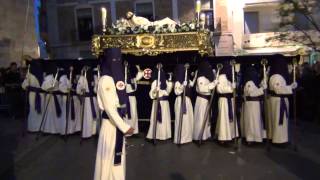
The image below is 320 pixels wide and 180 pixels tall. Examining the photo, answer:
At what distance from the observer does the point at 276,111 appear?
38.5ft

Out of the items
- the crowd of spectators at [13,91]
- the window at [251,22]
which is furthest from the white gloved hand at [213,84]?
the window at [251,22]

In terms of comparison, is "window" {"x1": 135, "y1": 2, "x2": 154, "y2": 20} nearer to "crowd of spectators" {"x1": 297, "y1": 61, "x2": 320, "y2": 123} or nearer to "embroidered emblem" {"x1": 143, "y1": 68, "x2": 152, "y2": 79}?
"crowd of spectators" {"x1": 297, "y1": 61, "x2": 320, "y2": 123}

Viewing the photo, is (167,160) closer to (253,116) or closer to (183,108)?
(183,108)

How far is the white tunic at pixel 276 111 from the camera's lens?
11.5m

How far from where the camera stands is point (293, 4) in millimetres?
17719

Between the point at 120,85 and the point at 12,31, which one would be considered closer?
the point at 120,85

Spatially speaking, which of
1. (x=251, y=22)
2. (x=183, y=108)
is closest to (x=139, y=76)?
(x=183, y=108)

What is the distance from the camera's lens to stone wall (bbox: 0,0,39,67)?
26359 millimetres

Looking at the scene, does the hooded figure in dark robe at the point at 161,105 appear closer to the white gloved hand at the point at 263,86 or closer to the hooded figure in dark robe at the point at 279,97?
the white gloved hand at the point at 263,86

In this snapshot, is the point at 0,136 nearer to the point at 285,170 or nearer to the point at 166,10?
the point at 285,170

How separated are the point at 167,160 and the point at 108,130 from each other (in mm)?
3967

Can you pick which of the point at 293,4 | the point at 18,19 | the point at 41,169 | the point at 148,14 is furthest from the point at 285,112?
the point at 148,14

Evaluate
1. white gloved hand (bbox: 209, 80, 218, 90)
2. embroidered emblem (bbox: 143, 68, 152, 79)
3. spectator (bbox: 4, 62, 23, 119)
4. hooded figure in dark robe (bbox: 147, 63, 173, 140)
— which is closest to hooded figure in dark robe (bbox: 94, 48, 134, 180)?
white gloved hand (bbox: 209, 80, 218, 90)

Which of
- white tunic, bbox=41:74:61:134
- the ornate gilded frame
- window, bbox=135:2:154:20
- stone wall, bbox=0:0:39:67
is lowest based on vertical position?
white tunic, bbox=41:74:61:134
